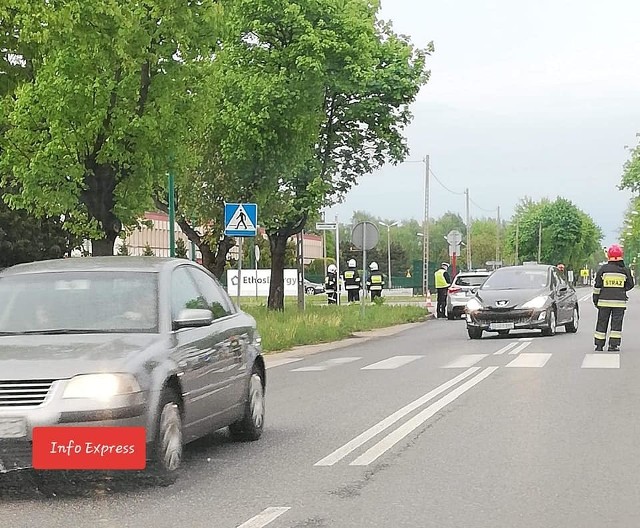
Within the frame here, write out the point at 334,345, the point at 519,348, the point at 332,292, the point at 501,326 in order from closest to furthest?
the point at 519,348
the point at 334,345
the point at 501,326
the point at 332,292

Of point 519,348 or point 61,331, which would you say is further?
point 519,348

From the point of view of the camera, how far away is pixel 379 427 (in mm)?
A: 10828

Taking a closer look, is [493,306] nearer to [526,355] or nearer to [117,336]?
[526,355]

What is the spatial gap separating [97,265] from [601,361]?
11.2 m

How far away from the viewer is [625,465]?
8.66m

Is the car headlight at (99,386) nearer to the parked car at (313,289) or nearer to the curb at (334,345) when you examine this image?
the curb at (334,345)

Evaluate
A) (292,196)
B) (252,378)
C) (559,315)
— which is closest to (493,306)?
(559,315)

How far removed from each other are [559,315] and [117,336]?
19.4 meters

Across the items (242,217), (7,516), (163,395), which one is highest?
(242,217)

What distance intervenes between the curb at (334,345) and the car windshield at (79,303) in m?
10.6

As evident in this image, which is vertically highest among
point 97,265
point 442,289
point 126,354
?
point 97,265

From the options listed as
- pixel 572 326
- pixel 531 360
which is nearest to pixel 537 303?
pixel 572 326

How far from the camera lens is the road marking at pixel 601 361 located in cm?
1755

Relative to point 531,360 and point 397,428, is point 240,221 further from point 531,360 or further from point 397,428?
point 397,428
